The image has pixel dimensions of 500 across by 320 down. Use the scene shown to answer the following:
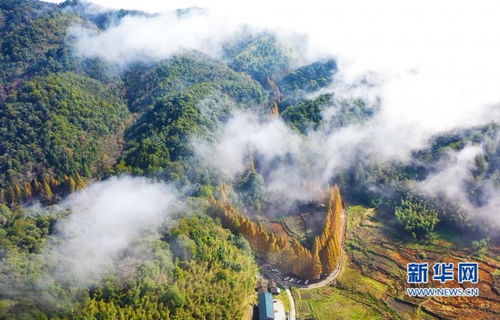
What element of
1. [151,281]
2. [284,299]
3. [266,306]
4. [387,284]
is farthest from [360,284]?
[151,281]

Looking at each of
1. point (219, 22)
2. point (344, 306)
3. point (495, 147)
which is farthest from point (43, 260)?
point (219, 22)

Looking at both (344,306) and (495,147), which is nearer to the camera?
(344,306)

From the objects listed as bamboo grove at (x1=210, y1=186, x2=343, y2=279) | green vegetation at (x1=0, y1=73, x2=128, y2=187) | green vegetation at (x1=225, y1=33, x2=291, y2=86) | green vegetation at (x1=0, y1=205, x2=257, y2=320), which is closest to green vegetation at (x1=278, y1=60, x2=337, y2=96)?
green vegetation at (x1=225, y1=33, x2=291, y2=86)

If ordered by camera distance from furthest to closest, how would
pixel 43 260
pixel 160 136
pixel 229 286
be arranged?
pixel 160 136, pixel 229 286, pixel 43 260

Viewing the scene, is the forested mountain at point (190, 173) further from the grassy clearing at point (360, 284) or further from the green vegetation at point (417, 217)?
the grassy clearing at point (360, 284)

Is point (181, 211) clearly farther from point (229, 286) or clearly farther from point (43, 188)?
point (43, 188)

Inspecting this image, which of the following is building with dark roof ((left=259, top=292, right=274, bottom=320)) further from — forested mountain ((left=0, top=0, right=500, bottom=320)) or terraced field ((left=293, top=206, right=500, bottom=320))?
terraced field ((left=293, top=206, right=500, bottom=320))

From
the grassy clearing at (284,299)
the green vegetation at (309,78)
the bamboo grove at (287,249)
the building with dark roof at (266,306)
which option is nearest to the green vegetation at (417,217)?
the bamboo grove at (287,249)
